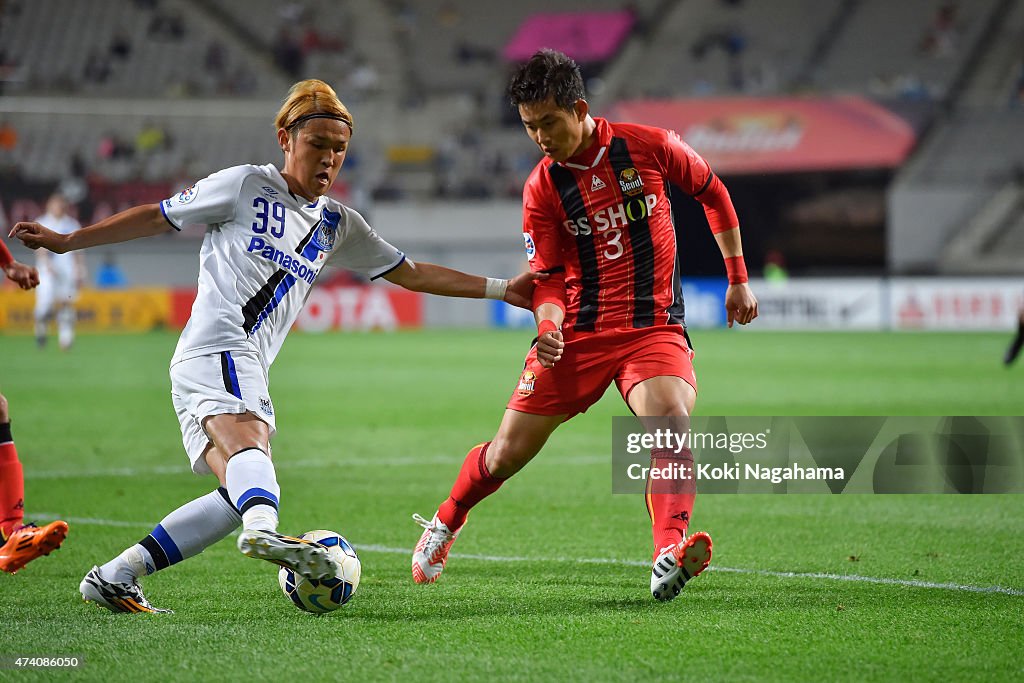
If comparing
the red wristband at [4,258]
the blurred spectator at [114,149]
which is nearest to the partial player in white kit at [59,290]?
the blurred spectator at [114,149]

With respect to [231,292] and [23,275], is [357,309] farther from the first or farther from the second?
[231,292]

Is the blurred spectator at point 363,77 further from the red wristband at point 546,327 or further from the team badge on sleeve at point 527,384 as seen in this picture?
the red wristband at point 546,327

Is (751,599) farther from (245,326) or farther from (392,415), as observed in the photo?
(392,415)

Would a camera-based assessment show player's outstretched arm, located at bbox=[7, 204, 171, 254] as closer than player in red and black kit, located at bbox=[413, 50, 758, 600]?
Yes

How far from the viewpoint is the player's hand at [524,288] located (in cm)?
546

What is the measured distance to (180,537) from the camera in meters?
4.67

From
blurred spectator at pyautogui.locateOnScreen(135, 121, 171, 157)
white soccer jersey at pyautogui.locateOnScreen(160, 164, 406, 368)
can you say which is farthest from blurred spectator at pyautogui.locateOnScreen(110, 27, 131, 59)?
white soccer jersey at pyautogui.locateOnScreen(160, 164, 406, 368)

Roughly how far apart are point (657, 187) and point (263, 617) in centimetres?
238

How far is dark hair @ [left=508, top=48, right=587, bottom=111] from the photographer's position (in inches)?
196

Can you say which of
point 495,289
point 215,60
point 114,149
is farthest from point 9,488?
point 215,60

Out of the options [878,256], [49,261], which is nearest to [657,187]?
[49,261]

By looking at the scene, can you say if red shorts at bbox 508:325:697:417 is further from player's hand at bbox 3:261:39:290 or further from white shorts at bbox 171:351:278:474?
player's hand at bbox 3:261:39:290

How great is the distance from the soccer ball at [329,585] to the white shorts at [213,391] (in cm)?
46

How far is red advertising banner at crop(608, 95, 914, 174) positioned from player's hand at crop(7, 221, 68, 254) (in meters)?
28.3
